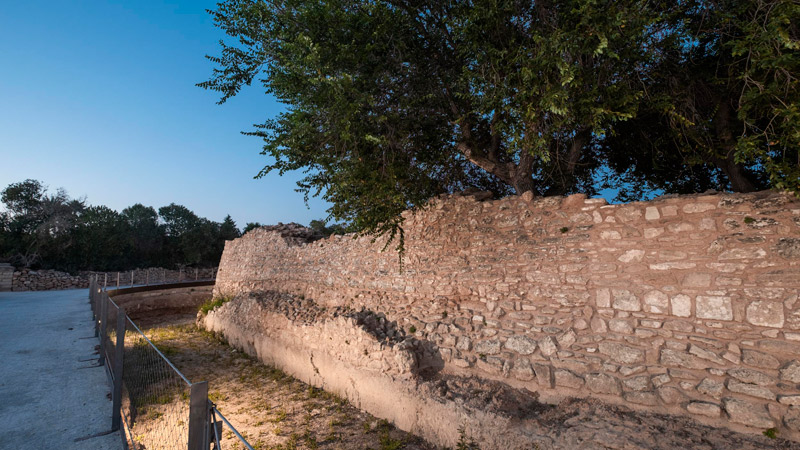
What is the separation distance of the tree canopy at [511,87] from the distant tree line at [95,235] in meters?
26.8

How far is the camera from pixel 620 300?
461 cm

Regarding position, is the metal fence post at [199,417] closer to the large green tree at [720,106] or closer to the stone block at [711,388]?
the stone block at [711,388]

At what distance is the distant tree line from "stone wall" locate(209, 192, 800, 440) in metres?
29.0

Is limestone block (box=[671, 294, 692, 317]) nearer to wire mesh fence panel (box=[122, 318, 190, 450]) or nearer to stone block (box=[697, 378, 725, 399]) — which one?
stone block (box=[697, 378, 725, 399])

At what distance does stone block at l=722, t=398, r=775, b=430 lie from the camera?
3.53 m

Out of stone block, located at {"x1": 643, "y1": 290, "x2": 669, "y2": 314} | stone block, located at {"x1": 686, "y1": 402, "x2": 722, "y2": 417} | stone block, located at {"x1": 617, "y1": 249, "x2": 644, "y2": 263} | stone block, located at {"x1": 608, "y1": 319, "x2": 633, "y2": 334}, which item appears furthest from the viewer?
stone block, located at {"x1": 617, "y1": 249, "x2": 644, "y2": 263}

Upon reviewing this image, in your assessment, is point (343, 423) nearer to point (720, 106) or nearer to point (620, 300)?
point (620, 300)

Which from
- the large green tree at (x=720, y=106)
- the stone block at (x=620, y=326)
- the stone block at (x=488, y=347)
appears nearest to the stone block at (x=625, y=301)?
the stone block at (x=620, y=326)

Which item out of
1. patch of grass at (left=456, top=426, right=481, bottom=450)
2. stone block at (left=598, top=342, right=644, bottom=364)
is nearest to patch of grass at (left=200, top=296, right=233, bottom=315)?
patch of grass at (left=456, top=426, right=481, bottom=450)

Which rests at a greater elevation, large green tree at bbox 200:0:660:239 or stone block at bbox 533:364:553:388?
large green tree at bbox 200:0:660:239

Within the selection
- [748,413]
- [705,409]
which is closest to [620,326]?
[705,409]

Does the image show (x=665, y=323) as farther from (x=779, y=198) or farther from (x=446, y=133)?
(x=446, y=133)

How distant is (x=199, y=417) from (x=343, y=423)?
13.2 ft

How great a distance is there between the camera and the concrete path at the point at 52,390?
361 centimetres
